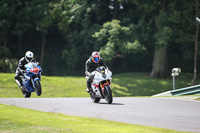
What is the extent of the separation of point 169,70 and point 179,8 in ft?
25.2

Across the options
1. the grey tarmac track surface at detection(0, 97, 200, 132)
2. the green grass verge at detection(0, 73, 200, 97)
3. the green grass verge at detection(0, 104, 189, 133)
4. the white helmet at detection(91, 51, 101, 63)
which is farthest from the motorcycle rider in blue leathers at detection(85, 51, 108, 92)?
the green grass verge at detection(0, 73, 200, 97)

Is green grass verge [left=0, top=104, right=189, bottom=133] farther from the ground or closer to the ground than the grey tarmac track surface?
farther from the ground

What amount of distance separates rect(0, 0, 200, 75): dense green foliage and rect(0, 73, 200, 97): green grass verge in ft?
Answer: 9.50

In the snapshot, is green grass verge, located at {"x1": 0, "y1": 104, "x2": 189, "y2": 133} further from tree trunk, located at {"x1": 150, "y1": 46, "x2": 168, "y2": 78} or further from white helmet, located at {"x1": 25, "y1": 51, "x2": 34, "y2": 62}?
tree trunk, located at {"x1": 150, "y1": 46, "x2": 168, "y2": 78}

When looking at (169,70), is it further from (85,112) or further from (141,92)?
(85,112)

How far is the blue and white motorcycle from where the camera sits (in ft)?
63.5

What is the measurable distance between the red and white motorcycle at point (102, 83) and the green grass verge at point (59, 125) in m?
4.16

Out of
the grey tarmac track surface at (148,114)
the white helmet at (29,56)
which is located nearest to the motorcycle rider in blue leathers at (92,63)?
the grey tarmac track surface at (148,114)

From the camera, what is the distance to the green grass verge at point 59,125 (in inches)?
358

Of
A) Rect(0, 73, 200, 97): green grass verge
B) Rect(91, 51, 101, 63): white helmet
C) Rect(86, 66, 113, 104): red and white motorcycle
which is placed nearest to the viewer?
Rect(86, 66, 113, 104): red and white motorcycle

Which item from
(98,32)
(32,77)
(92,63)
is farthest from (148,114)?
(98,32)

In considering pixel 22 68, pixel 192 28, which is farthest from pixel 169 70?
pixel 22 68

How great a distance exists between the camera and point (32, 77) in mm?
19719

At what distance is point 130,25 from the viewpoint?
125ft
